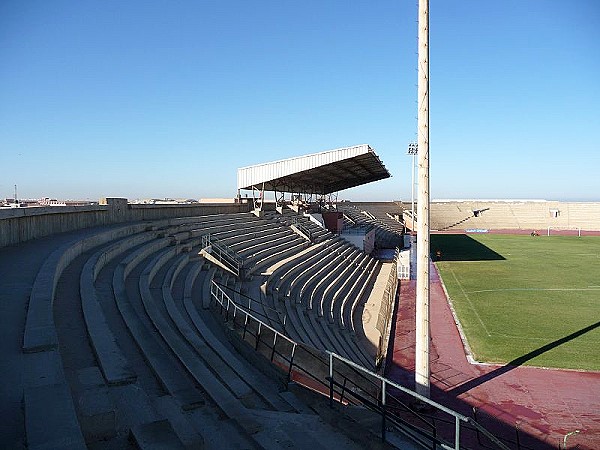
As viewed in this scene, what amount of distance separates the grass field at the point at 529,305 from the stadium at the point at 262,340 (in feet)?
0.42

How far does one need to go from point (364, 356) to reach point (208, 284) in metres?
6.14

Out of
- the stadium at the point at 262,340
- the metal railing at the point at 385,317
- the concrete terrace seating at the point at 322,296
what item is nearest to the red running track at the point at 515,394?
the stadium at the point at 262,340

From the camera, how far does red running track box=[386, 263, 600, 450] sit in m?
10.6

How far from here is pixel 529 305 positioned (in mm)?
22734

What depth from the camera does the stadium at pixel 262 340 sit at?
4.60m

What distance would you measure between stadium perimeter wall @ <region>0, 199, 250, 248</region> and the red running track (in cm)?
1166

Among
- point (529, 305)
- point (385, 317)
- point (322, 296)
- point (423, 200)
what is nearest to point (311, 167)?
point (322, 296)

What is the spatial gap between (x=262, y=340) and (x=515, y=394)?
26.5 ft

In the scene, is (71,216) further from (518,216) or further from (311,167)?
(518,216)

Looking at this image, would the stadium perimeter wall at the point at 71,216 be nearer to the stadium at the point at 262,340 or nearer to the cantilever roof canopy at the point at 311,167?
the stadium at the point at 262,340

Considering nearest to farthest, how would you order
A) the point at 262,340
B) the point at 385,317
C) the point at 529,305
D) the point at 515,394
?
1. the point at 262,340
2. the point at 515,394
3. the point at 385,317
4. the point at 529,305

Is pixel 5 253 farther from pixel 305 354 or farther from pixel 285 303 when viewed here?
pixel 285 303

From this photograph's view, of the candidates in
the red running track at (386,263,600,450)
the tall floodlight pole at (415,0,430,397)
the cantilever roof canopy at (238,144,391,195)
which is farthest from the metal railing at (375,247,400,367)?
the cantilever roof canopy at (238,144,391,195)

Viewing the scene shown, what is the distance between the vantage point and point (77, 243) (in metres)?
11.6
